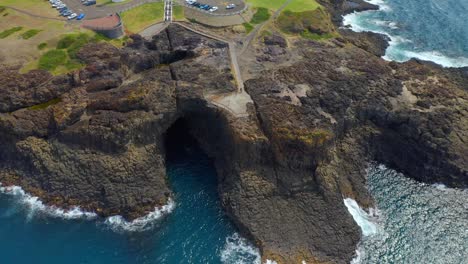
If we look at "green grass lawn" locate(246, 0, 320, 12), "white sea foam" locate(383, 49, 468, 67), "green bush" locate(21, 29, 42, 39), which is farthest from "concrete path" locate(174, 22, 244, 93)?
"white sea foam" locate(383, 49, 468, 67)

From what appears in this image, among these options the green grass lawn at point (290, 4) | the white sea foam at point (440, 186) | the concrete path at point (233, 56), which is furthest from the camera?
the green grass lawn at point (290, 4)

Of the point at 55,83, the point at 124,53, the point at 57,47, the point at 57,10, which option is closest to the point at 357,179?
the point at 124,53

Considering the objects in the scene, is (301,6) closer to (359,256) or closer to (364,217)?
(364,217)

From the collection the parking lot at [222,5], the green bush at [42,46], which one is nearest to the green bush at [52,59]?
the green bush at [42,46]

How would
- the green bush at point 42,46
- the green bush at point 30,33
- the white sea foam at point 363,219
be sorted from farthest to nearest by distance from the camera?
the green bush at point 30,33
the green bush at point 42,46
the white sea foam at point 363,219

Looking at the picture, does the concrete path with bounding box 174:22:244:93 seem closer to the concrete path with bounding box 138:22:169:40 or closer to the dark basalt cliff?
the dark basalt cliff

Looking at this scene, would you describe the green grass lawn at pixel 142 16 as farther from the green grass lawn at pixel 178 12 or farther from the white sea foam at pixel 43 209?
the white sea foam at pixel 43 209

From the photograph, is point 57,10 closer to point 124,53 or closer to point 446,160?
point 124,53

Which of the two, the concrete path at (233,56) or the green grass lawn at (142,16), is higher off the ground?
the green grass lawn at (142,16)
